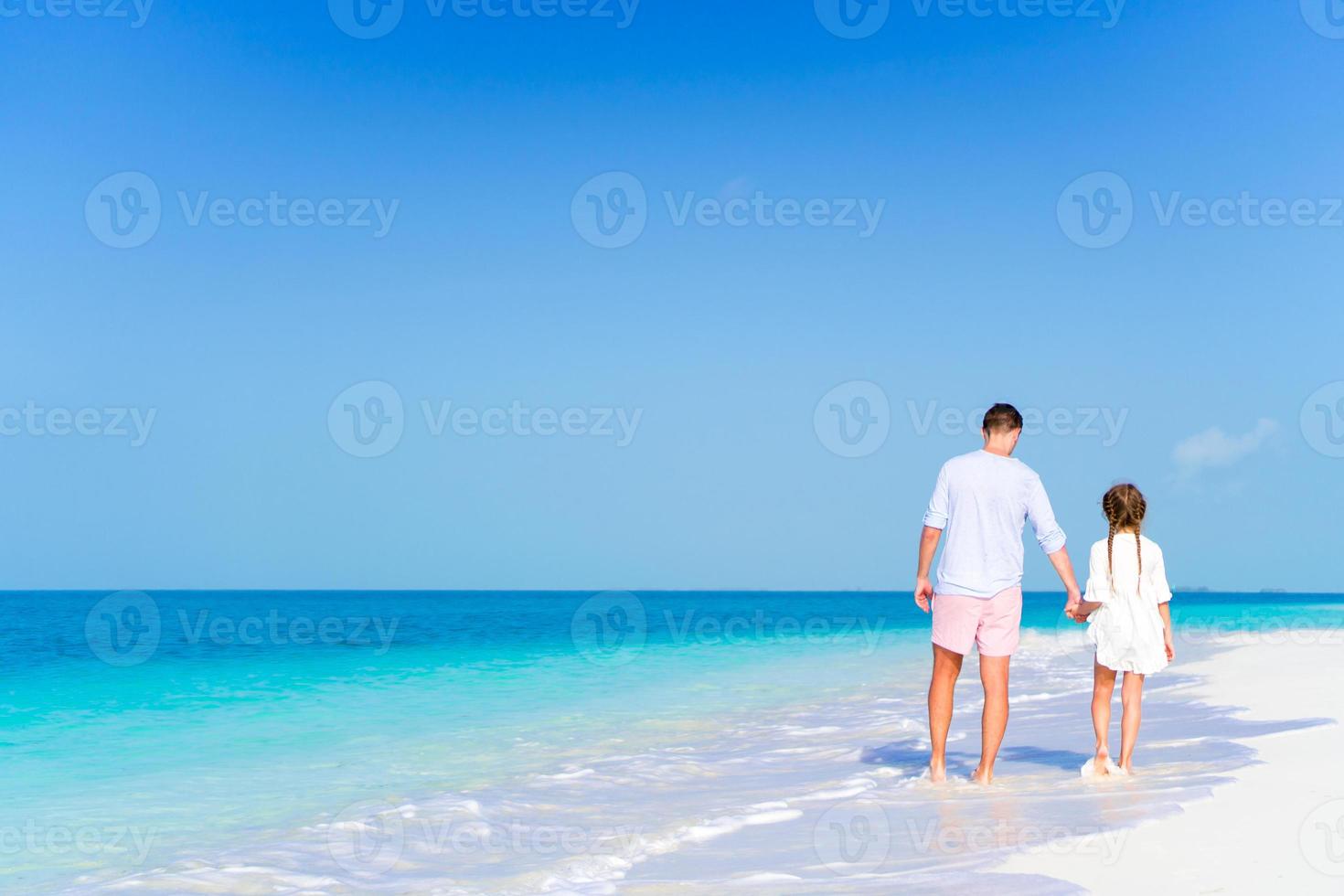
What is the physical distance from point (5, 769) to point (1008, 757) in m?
7.20

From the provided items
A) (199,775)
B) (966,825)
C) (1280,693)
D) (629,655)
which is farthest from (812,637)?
(966,825)

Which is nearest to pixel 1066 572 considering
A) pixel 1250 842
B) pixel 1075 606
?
pixel 1075 606

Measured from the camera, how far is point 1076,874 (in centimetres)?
348

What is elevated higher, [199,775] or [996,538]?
[996,538]

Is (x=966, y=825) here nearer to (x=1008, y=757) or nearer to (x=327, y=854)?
(x=1008, y=757)

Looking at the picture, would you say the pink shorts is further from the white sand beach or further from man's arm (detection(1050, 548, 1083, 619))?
the white sand beach

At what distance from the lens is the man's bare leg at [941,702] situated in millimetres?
5395

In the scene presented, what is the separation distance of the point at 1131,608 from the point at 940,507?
1126 millimetres

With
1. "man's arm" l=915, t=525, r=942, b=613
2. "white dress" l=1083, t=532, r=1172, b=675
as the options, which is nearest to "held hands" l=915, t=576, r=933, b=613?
"man's arm" l=915, t=525, r=942, b=613

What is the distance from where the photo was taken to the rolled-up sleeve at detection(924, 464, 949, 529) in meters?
5.33

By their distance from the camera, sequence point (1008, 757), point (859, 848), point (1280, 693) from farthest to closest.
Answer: point (1280, 693) < point (1008, 757) < point (859, 848)

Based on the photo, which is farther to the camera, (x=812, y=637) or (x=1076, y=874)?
(x=812, y=637)

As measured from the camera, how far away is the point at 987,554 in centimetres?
521

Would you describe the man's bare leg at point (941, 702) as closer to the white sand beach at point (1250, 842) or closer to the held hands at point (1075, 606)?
the held hands at point (1075, 606)
